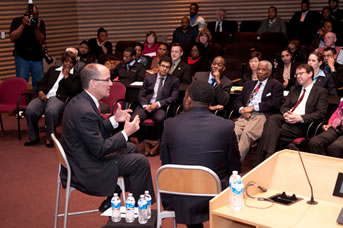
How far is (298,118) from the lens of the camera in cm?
548

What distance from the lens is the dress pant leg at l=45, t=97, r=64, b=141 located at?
6.78 meters

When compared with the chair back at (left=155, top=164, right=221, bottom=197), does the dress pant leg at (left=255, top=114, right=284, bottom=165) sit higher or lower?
lower


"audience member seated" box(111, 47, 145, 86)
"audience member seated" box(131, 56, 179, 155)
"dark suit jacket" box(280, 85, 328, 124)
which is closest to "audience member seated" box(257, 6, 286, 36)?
"audience member seated" box(111, 47, 145, 86)

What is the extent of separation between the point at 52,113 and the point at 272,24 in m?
6.35

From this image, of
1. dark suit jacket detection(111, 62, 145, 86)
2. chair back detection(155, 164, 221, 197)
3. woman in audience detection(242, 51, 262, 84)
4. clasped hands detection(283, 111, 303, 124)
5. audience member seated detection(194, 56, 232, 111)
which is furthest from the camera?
dark suit jacket detection(111, 62, 145, 86)

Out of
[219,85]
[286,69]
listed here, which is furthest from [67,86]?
[286,69]

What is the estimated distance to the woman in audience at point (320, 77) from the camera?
6086 millimetres

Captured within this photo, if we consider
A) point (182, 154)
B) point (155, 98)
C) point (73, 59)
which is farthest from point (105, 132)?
point (73, 59)

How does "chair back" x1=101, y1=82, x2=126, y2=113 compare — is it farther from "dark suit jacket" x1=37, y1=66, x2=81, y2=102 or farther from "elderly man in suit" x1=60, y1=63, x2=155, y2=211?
"elderly man in suit" x1=60, y1=63, x2=155, y2=211

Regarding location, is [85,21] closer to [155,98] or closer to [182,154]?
[155,98]

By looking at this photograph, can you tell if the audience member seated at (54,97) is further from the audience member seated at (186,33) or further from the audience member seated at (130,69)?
the audience member seated at (186,33)

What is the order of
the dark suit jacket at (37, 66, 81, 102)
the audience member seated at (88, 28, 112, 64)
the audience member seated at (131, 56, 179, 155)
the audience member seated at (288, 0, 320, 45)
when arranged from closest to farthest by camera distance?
the audience member seated at (131, 56, 179, 155)
the dark suit jacket at (37, 66, 81, 102)
the audience member seated at (88, 28, 112, 64)
the audience member seated at (288, 0, 320, 45)

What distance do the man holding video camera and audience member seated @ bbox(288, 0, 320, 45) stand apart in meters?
5.72

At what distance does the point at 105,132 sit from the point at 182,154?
3.27 ft
